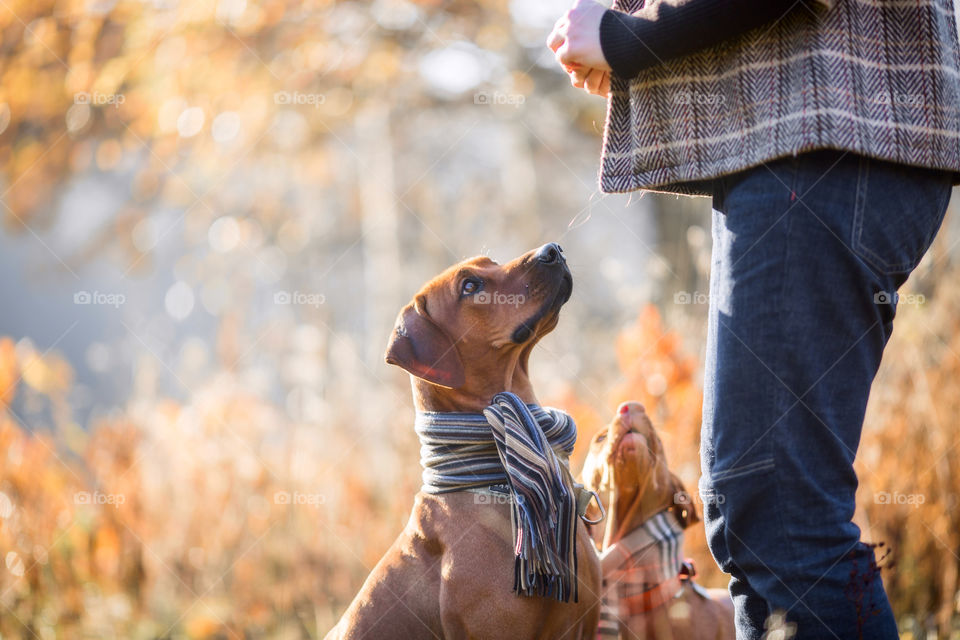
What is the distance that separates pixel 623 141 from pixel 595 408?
2.77m

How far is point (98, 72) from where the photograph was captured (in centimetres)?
554

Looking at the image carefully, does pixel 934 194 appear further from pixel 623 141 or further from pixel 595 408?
pixel 595 408

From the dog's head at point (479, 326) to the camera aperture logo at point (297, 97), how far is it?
4210mm

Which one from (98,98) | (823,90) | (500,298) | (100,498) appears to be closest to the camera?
(823,90)

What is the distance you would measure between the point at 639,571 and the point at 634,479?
10.3 inches

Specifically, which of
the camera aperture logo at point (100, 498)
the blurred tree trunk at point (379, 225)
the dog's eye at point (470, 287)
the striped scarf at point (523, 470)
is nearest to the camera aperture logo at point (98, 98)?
the blurred tree trunk at point (379, 225)

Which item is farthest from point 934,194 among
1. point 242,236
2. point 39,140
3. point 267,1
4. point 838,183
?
point 39,140

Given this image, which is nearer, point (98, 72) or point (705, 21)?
point (705, 21)

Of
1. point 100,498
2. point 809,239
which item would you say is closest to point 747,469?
point 809,239

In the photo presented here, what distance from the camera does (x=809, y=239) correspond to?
1.56 metres

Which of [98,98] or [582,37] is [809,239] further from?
[98,98]

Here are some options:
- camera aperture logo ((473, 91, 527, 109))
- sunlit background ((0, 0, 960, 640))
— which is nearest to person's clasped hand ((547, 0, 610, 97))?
sunlit background ((0, 0, 960, 640))

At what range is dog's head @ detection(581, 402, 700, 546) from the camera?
2414mm

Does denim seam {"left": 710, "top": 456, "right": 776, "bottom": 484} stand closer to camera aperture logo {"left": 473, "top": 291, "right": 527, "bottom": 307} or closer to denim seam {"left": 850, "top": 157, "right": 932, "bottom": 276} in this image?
denim seam {"left": 850, "top": 157, "right": 932, "bottom": 276}
